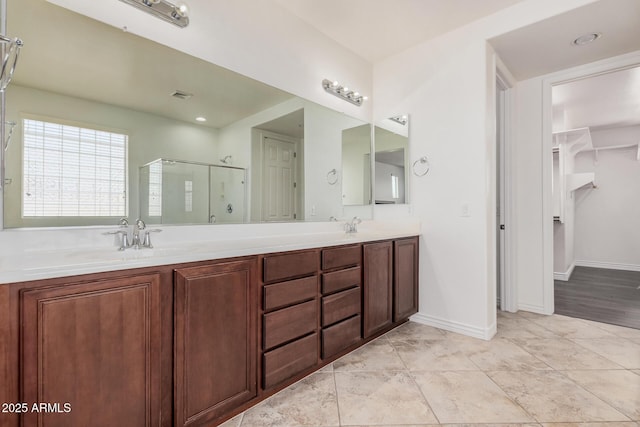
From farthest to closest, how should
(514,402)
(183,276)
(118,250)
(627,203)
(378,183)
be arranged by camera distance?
(627,203), (378,183), (514,402), (118,250), (183,276)

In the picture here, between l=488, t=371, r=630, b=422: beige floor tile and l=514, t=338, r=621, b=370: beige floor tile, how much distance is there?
0.68ft

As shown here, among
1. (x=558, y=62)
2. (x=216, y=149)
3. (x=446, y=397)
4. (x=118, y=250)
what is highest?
(x=558, y=62)

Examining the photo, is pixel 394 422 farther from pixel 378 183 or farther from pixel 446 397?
pixel 378 183

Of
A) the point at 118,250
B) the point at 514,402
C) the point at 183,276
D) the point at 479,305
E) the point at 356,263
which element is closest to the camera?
the point at 183,276

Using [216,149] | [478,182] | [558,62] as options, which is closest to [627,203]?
[558,62]

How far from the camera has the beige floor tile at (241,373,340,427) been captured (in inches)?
58.3

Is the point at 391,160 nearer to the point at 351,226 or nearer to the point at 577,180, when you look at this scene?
the point at 351,226

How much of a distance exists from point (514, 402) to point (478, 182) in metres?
1.55

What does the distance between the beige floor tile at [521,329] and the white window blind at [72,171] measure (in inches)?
116

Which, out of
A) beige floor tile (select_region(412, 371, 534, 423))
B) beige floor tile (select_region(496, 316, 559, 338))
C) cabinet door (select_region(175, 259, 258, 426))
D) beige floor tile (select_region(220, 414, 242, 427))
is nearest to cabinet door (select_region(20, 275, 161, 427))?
cabinet door (select_region(175, 259, 258, 426))

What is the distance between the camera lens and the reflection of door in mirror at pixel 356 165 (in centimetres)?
296

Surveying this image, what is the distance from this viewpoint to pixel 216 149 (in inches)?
78.4

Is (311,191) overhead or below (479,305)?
overhead

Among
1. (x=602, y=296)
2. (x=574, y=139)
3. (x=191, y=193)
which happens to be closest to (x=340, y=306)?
(x=191, y=193)
